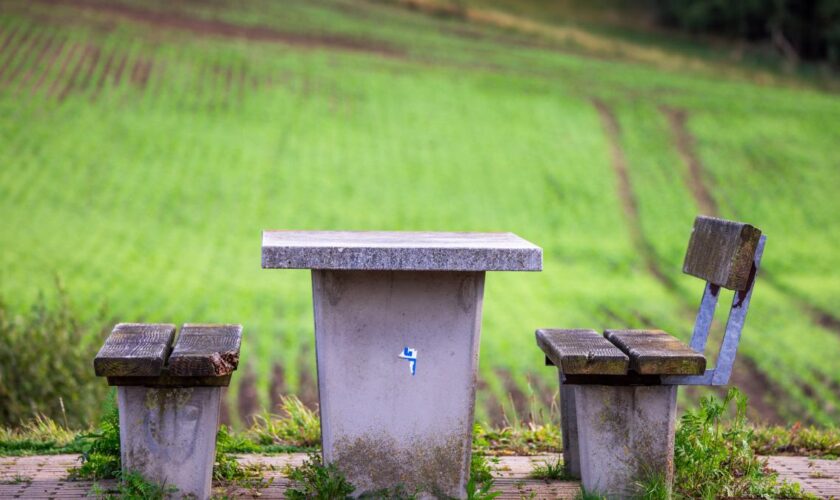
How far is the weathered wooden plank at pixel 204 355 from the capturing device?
407cm

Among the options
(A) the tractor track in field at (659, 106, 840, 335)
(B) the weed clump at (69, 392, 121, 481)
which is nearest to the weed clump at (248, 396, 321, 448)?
(B) the weed clump at (69, 392, 121, 481)

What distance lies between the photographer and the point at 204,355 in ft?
13.4

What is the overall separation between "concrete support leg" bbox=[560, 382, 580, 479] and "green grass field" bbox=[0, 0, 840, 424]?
10033mm

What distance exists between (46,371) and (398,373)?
789cm

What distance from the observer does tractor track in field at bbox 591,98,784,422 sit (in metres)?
16.0

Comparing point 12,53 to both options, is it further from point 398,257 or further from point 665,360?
point 665,360

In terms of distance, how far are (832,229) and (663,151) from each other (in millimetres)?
6564

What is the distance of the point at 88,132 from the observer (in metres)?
29.4

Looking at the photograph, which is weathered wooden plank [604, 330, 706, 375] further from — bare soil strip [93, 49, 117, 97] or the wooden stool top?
bare soil strip [93, 49, 117, 97]

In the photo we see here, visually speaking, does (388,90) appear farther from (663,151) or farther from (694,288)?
(694,288)

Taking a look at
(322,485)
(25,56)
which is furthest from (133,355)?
(25,56)

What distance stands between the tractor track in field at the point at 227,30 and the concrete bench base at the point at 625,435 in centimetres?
3626

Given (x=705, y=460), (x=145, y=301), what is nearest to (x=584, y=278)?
(x=145, y=301)

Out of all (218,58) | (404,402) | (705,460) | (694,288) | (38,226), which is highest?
(218,58)
